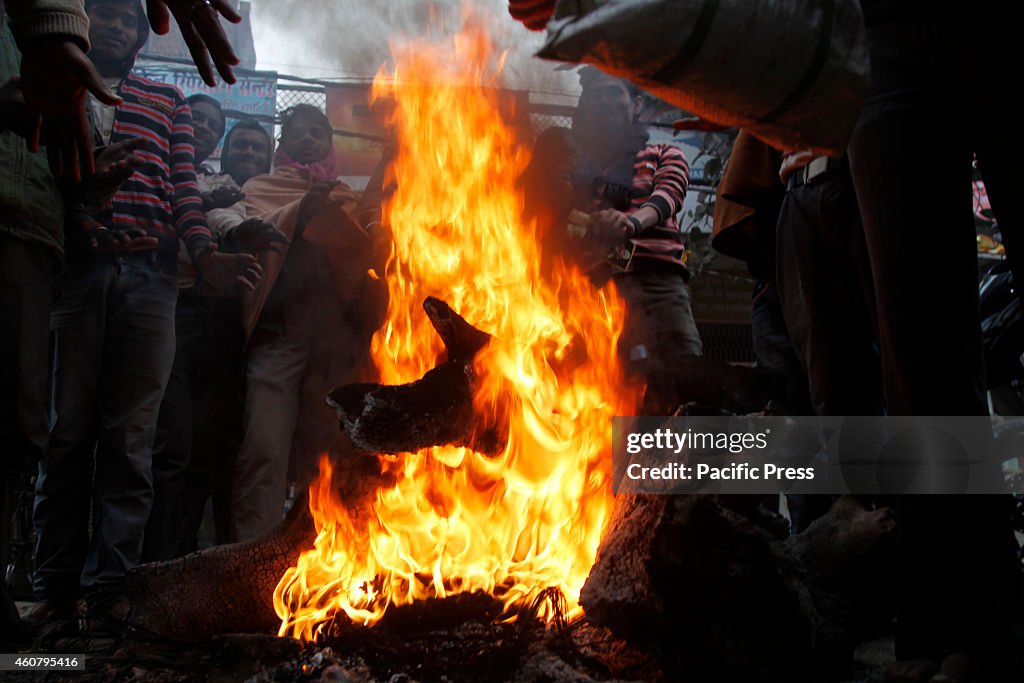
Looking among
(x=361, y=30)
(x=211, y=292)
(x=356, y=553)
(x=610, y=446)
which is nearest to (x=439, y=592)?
(x=356, y=553)

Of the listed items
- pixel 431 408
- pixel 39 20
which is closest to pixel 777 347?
pixel 431 408

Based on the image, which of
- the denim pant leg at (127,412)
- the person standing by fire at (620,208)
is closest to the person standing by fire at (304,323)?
the denim pant leg at (127,412)

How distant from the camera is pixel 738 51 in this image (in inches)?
50.5

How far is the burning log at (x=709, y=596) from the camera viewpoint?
2016mm

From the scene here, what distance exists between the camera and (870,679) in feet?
6.98

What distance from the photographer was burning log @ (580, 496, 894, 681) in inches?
79.4

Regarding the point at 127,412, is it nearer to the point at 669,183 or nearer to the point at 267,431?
the point at 267,431

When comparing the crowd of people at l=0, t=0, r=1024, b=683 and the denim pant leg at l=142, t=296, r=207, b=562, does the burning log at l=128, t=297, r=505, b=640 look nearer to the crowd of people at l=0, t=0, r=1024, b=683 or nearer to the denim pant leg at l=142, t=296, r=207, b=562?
the crowd of people at l=0, t=0, r=1024, b=683

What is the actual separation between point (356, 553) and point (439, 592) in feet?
1.45

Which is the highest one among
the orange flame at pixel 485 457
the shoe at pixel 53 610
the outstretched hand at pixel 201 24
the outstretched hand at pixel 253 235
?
the outstretched hand at pixel 253 235

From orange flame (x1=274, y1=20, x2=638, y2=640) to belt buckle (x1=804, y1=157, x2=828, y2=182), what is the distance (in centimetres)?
113

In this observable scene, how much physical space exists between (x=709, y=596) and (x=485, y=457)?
1.14 m

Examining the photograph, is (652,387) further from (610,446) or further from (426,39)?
(426,39)

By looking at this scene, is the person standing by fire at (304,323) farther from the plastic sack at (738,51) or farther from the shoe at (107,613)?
the plastic sack at (738,51)
